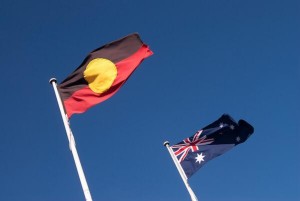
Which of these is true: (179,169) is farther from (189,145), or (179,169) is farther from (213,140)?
(213,140)

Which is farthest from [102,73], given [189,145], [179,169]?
[189,145]

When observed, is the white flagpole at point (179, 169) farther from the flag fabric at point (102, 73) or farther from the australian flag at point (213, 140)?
the flag fabric at point (102, 73)

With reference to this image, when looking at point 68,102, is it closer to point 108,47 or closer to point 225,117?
point 108,47

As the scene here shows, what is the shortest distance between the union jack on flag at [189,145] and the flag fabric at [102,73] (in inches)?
218

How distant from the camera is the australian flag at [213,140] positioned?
13.9 metres

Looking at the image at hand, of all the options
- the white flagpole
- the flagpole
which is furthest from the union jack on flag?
the flagpole

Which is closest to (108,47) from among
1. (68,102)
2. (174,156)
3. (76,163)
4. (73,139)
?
(68,102)

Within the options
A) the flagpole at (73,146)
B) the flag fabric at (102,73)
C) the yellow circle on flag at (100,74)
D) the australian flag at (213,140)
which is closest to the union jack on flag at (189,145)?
the australian flag at (213,140)

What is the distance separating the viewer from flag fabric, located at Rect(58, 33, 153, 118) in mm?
8487

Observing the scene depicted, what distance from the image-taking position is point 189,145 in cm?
1416

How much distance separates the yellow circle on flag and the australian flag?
5844 millimetres

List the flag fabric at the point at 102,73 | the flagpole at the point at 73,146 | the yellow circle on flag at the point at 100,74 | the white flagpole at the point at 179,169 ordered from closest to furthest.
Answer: the flagpole at the point at 73,146 < the flag fabric at the point at 102,73 < the yellow circle on flag at the point at 100,74 < the white flagpole at the point at 179,169

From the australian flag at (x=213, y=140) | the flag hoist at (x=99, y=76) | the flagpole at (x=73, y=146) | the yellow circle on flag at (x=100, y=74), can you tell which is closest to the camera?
the flagpole at (x=73, y=146)

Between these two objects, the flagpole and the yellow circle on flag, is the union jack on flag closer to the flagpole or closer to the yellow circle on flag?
the yellow circle on flag
